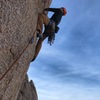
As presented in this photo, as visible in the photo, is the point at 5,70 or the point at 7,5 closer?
the point at 7,5

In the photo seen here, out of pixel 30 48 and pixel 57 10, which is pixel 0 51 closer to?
pixel 30 48

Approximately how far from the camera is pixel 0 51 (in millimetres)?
8117

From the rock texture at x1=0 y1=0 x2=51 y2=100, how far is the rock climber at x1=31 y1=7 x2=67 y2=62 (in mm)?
588

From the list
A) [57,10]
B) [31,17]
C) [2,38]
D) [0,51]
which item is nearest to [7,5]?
[2,38]

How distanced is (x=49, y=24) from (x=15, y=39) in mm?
3740

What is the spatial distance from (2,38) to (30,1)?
2.37 m

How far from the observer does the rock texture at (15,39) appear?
798 centimetres

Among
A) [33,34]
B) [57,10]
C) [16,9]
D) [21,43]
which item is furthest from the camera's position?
[57,10]

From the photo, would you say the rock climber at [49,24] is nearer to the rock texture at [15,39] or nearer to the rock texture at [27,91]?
the rock texture at [15,39]

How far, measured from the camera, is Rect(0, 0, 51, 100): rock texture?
7.98m

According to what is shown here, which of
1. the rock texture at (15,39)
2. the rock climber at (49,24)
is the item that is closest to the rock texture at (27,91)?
the rock climber at (49,24)

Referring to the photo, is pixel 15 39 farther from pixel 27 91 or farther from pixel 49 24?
pixel 27 91

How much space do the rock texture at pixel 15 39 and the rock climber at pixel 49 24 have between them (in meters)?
0.59

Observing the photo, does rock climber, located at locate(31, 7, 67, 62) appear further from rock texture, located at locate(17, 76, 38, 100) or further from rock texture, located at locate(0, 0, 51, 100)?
rock texture, located at locate(17, 76, 38, 100)
